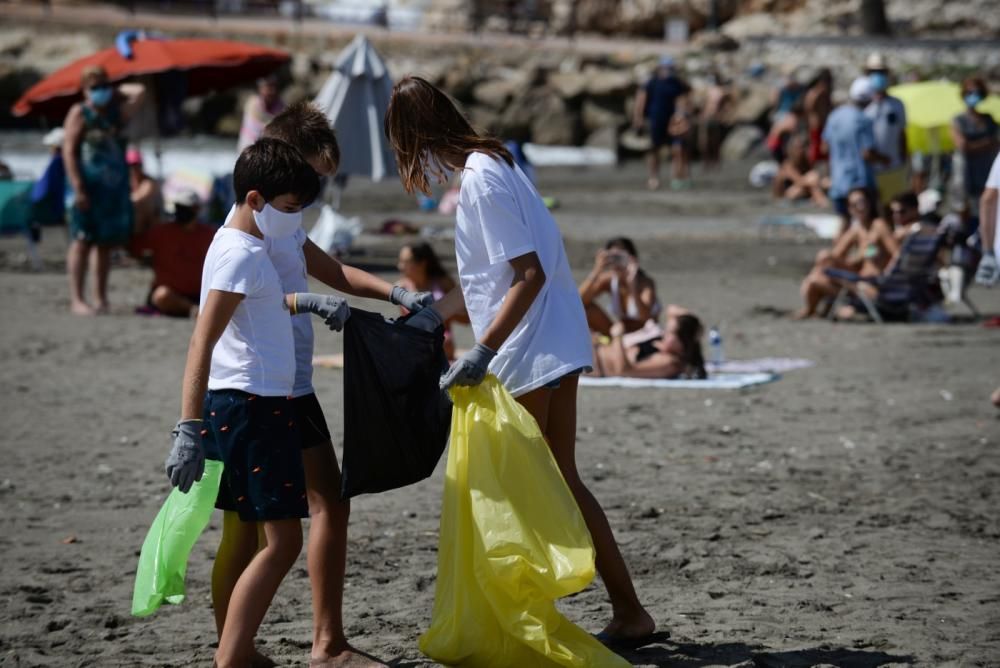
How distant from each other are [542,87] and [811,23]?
1166cm

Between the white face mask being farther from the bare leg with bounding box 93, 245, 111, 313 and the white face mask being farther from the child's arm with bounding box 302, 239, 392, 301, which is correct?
the bare leg with bounding box 93, 245, 111, 313

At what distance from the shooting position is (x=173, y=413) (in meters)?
8.00

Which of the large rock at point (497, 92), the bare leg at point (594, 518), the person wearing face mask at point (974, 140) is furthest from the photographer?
the large rock at point (497, 92)

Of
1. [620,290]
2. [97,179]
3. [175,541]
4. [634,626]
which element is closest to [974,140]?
[620,290]

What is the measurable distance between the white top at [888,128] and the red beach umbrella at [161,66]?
5751 mm

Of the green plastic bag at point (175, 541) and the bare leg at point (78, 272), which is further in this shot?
the bare leg at point (78, 272)

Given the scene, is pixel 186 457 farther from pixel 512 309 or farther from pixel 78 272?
pixel 78 272

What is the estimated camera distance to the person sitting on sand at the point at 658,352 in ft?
29.2

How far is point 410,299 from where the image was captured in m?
4.18

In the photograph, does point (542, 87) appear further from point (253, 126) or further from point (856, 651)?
point (856, 651)

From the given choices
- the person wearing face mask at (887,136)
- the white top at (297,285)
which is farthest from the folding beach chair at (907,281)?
the white top at (297,285)

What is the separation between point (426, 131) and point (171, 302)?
→ 7.58m

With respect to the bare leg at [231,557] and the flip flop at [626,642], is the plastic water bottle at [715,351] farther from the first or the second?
the bare leg at [231,557]

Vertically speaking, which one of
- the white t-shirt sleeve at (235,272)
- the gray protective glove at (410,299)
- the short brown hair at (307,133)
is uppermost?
the short brown hair at (307,133)
